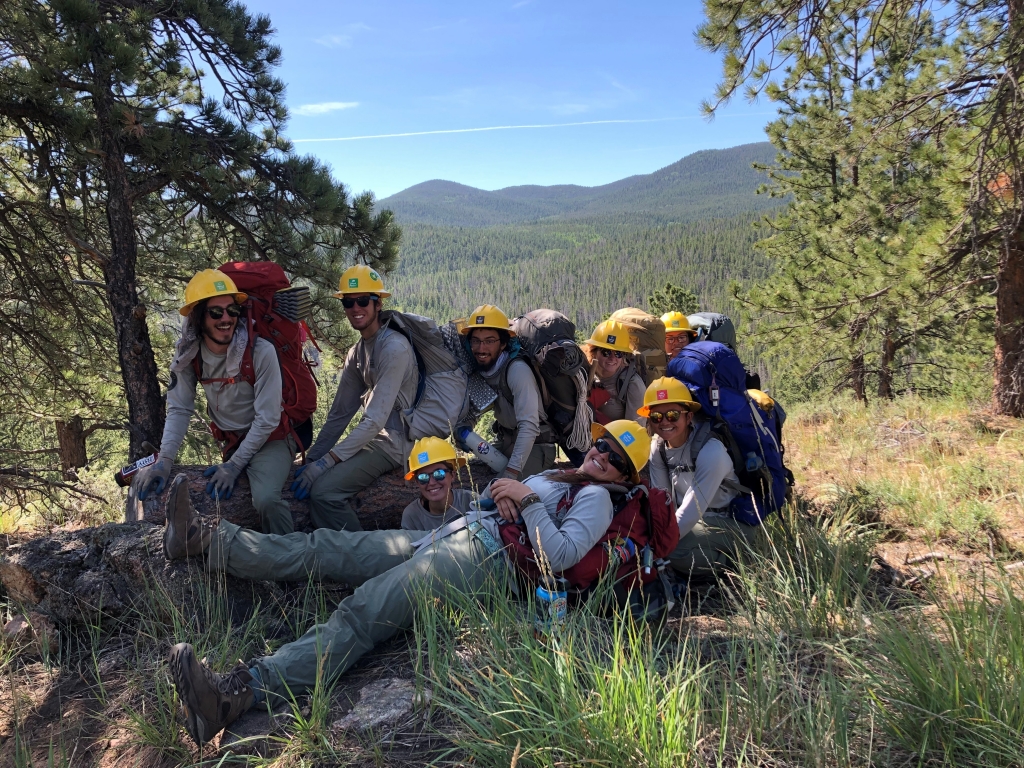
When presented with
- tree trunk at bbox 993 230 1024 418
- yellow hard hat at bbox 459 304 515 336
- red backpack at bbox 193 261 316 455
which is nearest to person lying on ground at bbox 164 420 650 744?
red backpack at bbox 193 261 316 455

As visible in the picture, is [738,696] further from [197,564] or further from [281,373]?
[281,373]

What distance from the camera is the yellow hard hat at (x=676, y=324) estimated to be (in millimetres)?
5469

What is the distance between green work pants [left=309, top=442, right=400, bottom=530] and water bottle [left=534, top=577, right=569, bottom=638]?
1.78 meters

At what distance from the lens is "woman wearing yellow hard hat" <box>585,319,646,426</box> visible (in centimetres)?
488

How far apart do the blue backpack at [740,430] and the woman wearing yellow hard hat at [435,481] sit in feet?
5.23

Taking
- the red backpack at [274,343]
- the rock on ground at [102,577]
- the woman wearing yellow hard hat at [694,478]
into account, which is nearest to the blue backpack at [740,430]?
the woman wearing yellow hard hat at [694,478]

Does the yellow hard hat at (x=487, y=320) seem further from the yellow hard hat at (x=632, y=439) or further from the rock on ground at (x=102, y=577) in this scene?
the rock on ground at (x=102, y=577)

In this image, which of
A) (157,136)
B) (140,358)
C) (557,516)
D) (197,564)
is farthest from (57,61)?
(557,516)

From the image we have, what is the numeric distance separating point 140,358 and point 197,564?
2380 millimetres

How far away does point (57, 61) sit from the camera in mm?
3879

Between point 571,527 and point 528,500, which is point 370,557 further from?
point 571,527

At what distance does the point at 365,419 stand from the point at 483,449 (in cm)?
92

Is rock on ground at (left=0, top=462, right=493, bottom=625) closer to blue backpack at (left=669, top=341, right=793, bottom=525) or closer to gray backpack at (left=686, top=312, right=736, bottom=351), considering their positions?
blue backpack at (left=669, top=341, right=793, bottom=525)

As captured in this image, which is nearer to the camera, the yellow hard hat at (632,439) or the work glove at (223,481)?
the yellow hard hat at (632,439)
